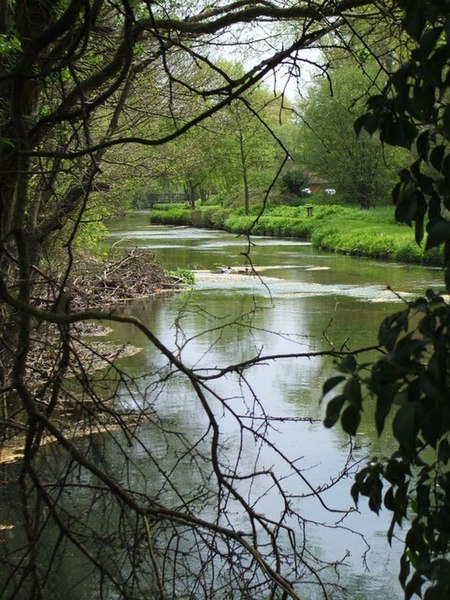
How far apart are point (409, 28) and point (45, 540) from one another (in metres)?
4.98

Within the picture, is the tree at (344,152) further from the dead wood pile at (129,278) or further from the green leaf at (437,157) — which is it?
the green leaf at (437,157)

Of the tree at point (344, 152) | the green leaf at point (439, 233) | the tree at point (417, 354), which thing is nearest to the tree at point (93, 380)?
the tree at point (417, 354)

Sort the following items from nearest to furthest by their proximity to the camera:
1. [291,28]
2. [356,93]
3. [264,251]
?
[291,28] → [264,251] → [356,93]

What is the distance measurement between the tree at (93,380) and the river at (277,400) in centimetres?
14

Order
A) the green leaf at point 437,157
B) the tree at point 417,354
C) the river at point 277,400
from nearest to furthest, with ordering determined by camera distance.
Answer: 1. the tree at point 417,354
2. the green leaf at point 437,157
3. the river at point 277,400

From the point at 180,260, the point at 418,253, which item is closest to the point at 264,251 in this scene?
the point at 180,260

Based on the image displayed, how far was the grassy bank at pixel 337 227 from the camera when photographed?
2380cm

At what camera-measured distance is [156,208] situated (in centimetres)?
5744

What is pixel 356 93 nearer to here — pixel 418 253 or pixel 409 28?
pixel 418 253

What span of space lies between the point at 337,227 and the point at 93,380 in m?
26.6

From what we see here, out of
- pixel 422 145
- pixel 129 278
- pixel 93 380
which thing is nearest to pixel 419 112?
pixel 422 145

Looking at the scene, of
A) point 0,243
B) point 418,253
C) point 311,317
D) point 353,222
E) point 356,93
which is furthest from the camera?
point 356,93

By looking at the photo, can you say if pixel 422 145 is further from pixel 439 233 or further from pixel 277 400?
pixel 277 400

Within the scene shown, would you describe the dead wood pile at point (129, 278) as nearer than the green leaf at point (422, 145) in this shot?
No
